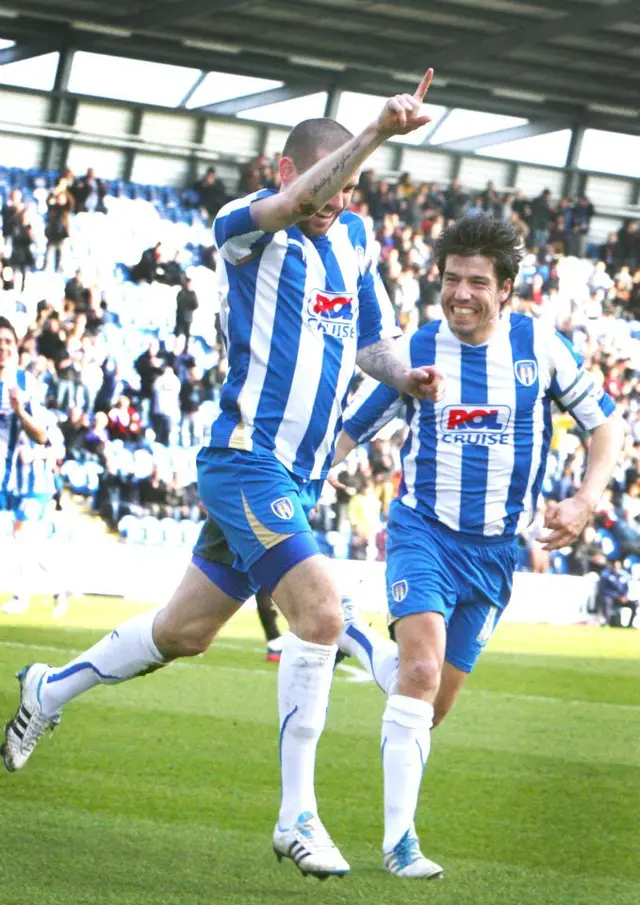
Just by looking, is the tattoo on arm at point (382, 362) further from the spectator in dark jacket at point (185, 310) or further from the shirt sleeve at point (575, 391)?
the spectator in dark jacket at point (185, 310)

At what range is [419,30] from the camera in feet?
74.7

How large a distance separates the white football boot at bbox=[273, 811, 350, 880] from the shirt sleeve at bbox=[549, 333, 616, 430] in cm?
171

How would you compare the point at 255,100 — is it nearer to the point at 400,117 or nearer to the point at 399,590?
the point at 399,590

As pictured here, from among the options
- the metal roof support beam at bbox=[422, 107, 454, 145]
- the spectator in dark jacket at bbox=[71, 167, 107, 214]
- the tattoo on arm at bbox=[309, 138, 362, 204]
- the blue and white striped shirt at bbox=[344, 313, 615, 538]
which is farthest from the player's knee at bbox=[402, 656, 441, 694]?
the metal roof support beam at bbox=[422, 107, 454, 145]

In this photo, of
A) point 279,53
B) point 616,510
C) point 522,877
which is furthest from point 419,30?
point 522,877

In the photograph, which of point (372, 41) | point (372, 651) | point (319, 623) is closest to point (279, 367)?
point (319, 623)

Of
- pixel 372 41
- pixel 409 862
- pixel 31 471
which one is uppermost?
pixel 372 41

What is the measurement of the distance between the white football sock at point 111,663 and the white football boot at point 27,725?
31 millimetres

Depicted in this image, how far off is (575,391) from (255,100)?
2032 cm

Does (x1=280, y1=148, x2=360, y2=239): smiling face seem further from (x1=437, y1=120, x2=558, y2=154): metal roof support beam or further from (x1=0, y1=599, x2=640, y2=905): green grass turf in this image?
(x1=437, y1=120, x2=558, y2=154): metal roof support beam

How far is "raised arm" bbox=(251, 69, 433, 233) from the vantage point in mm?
3752

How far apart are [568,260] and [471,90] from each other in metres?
3.57

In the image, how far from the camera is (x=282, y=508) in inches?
170

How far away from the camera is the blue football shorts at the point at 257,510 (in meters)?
4.29
